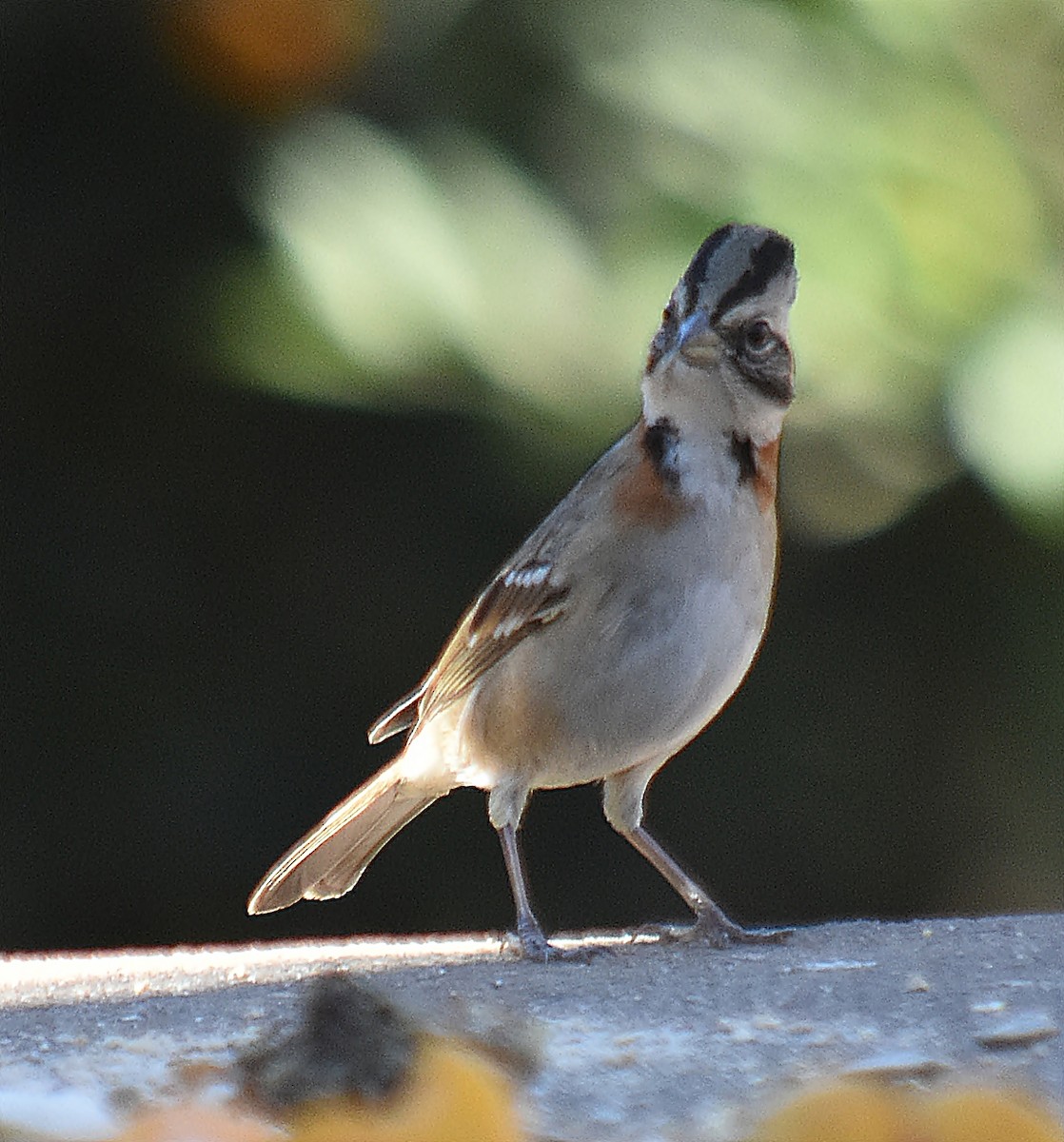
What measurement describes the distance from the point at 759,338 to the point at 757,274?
118 millimetres

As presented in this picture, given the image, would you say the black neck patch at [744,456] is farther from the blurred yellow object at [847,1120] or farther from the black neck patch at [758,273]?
the blurred yellow object at [847,1120]

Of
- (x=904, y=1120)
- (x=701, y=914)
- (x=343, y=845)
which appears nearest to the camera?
(x=904, y=1120)

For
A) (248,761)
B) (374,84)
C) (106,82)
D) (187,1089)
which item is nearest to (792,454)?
(374,84)

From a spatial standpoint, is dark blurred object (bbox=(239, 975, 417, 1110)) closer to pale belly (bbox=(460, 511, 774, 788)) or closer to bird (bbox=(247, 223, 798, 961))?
bird (bbox=(247, 223, 798, 961))

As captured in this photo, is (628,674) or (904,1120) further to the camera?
(628,674)

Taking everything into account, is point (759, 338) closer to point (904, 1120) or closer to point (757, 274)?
point (757, 274)

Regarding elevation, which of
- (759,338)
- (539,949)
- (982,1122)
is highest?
(759,338)

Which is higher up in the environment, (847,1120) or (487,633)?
(487,633)

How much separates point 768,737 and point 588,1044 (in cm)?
255

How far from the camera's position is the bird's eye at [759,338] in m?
3.12

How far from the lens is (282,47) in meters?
4.17

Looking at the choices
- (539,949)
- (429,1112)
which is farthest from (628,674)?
(429,1112)

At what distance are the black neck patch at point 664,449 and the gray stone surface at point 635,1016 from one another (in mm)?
745

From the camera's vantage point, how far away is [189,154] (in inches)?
177
